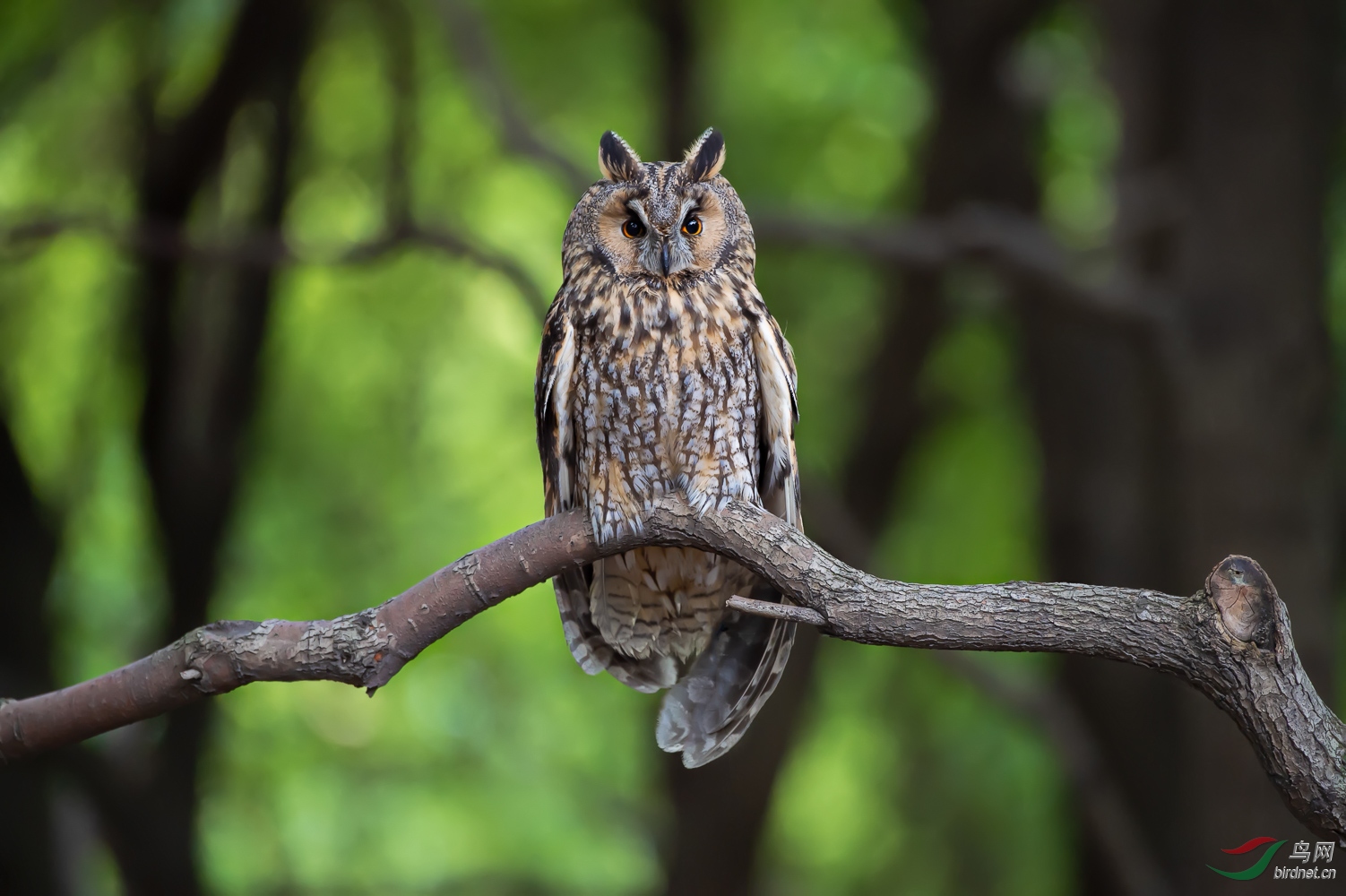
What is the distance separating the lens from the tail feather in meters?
3.03

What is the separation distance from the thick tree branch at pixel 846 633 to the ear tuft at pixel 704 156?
0.84 m

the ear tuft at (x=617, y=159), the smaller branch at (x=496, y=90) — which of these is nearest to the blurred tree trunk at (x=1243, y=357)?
the smaller branch at (x=496, y=90)

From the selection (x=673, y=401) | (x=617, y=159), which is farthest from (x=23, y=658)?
(x=617, y=159)

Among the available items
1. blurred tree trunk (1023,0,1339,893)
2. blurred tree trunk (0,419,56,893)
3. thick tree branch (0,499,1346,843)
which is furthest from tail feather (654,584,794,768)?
blurred tree trunk (0,419,56,893)

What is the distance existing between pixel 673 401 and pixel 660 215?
457mm

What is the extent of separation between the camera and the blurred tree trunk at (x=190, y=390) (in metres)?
5.50

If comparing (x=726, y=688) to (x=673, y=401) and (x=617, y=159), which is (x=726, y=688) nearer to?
(x=673, y=401)

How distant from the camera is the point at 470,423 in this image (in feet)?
28.5

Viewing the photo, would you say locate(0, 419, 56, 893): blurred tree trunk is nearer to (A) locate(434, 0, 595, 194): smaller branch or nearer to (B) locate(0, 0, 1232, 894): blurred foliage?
(B) locate(0, 0, 1232, 894): blurred foliage

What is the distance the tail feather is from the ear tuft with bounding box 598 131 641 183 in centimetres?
112

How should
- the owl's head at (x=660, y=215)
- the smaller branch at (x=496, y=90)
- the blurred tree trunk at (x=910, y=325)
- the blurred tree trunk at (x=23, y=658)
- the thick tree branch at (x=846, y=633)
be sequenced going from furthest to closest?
the blurred tree trunk at (x=910, y=325)
the smaller branch at (x=496, y=90)
the blurred tree trunk at (x=23, y=658)
the owl's head at (x=660, y=215)
the thick tree branch at (x=846, y=633)

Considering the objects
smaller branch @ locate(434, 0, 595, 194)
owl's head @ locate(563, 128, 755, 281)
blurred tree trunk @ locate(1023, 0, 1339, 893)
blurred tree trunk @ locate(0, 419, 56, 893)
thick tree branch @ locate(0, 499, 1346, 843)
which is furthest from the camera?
smaller branch @ locate(434, 0, 595, 194)

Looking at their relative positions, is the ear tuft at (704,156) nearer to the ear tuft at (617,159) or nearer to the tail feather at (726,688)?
the ear tuft at (617,159)

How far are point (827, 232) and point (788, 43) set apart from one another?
2551mm
